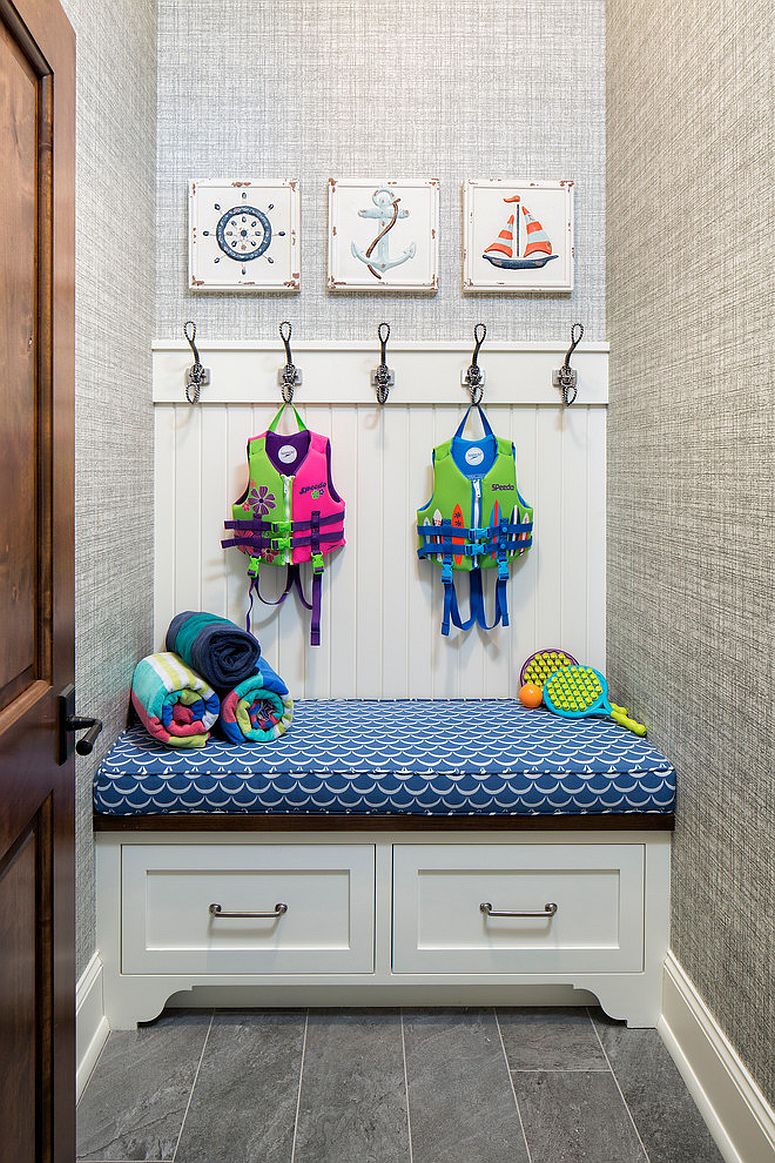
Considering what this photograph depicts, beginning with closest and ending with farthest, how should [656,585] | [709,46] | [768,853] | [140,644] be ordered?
1. [768,853]
2. [709,46]
3. [656,585]
4. [140,644]

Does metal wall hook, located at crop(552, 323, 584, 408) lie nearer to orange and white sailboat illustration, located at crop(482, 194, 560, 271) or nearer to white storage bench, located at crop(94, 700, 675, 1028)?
orange and white sailboat illustration, located at crop(482, 194, 560, 271)

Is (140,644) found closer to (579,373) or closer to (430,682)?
(430,682)

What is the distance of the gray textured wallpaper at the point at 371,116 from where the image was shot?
2.42 metres

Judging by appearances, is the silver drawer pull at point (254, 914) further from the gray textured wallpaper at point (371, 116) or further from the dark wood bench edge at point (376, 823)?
the gray textured wallpaper at point (371, 116)

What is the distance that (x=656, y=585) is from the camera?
6.86ft

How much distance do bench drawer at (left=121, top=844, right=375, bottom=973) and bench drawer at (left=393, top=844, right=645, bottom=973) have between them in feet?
0.35

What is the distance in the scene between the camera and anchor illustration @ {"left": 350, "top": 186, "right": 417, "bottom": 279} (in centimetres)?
241

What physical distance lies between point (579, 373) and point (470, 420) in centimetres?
33

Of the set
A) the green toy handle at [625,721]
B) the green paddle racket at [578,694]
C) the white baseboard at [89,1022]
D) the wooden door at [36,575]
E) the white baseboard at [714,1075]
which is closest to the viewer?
the wooden door at [36,575]

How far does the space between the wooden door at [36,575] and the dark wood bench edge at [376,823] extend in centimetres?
62

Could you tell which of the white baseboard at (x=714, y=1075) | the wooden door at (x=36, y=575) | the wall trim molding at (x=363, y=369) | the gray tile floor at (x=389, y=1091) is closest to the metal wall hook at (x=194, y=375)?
the wall trim molding at (x=363, y=369)

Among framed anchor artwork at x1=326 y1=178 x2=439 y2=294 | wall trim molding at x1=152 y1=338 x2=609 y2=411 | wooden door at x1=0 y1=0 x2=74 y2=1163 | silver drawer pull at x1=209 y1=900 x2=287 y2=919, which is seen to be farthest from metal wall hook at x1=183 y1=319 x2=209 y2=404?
silver drawer pull at x1=209 y1=900 x2=287 y2=919

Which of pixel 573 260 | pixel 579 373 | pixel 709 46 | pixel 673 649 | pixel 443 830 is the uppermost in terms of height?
pixel 709 46

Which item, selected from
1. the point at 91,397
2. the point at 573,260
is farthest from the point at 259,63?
the point at 91,397
